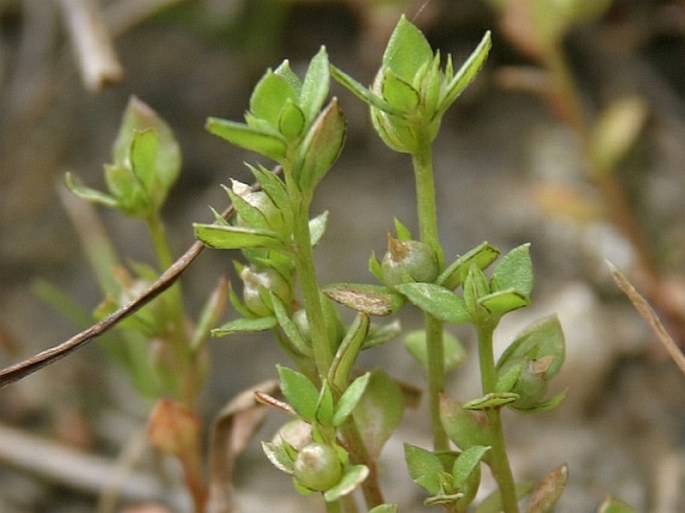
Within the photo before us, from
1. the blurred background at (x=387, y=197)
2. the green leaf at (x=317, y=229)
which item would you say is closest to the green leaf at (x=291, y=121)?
the green leaf at (x=317, y=229)

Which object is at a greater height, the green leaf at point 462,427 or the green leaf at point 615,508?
the green leaf at point 462,427

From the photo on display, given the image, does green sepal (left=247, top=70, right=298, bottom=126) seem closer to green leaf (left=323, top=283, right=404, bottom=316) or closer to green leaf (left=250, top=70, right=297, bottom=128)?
green leaf (left=250, top=70, right=297, bottom=128)

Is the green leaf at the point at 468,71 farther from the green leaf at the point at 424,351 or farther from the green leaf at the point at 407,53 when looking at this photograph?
the green leaf at the point at 424,351

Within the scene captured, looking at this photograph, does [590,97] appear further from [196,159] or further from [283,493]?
[283,493]

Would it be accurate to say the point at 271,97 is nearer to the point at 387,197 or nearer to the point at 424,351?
the point at 424,351

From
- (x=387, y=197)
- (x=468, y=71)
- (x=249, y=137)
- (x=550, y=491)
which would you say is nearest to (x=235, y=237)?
(x=249, y=137)

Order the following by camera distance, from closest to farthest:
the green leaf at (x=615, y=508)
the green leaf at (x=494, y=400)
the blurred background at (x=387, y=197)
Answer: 1. the green leaf at (x=494, y=400)
2. the green leaf at (x=615, y=508)
3. the blurred background at (x=387, y=197)

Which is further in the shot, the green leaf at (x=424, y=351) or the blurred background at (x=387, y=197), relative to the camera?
the blurred background at (x=387, y=197)

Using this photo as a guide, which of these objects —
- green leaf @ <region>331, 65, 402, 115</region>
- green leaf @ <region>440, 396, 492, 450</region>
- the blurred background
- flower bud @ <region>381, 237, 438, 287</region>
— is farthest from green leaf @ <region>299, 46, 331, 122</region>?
the blurred background
